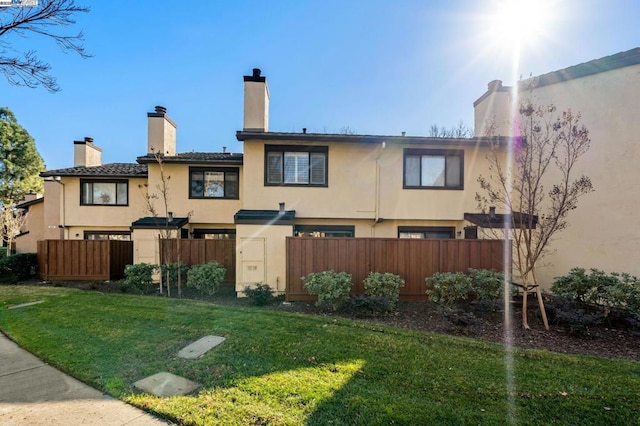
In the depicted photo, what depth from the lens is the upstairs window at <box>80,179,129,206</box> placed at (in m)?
15.1

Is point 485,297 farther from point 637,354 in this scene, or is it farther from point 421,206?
point 421,206

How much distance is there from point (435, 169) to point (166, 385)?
1107 cm

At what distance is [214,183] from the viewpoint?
539 inches

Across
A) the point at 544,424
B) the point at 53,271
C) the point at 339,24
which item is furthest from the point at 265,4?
the point at 53,271

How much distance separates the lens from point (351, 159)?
11.7 meters

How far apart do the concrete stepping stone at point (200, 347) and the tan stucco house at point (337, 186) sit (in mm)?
4099

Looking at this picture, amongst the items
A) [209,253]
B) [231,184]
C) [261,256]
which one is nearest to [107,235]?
[231,184]

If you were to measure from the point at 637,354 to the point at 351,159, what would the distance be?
8.96 m

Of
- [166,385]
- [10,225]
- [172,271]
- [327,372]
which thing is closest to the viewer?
[166,385]

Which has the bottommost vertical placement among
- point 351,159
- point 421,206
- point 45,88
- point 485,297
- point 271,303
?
point 271,303

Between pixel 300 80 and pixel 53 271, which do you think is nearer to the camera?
pixel 53 271

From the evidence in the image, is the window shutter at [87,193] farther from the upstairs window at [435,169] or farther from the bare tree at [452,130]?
the bare tree at [452,130]

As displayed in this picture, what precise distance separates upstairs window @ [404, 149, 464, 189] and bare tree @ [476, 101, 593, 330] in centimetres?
126

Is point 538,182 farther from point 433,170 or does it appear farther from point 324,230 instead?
point 324,230
